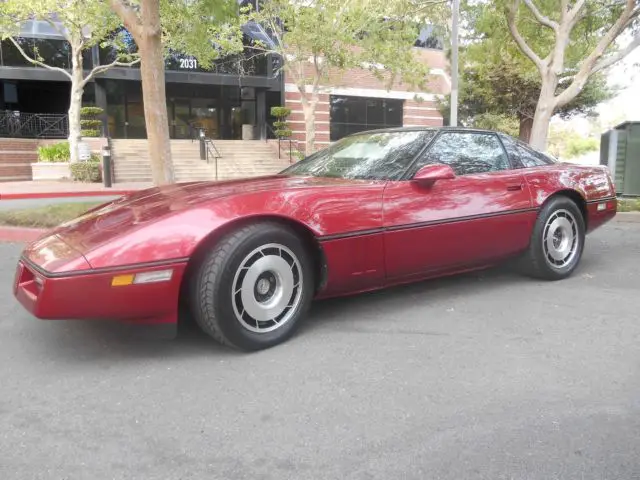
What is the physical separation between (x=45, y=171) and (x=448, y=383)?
2089 centimetres

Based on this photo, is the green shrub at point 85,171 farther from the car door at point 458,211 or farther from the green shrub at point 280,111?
the car door at point 458,211

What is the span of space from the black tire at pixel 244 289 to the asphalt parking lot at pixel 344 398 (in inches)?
5.5

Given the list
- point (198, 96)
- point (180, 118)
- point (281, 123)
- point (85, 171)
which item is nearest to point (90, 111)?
point (85, 171)

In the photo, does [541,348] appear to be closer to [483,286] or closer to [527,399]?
[527,399]

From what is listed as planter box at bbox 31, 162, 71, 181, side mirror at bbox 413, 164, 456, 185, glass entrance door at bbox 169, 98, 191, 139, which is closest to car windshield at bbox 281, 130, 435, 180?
side mirror at bbox 413, 164, 456, 185

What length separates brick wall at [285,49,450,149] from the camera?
27.1m

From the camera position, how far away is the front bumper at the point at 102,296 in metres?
2.71

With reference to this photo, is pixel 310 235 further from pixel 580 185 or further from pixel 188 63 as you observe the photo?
pixel 188 63

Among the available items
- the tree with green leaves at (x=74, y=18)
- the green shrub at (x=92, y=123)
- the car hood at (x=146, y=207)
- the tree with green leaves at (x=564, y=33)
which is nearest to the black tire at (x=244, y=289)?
the car hood at (x=146, y=207)

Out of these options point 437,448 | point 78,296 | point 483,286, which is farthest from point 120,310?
point 483,286

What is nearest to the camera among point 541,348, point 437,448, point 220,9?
point 437,448

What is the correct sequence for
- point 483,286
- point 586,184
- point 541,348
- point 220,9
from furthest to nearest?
point 220,9 → point 586,184 → point 483,286 → point 541,348

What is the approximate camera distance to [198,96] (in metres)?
27.3

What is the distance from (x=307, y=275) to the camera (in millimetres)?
3342
